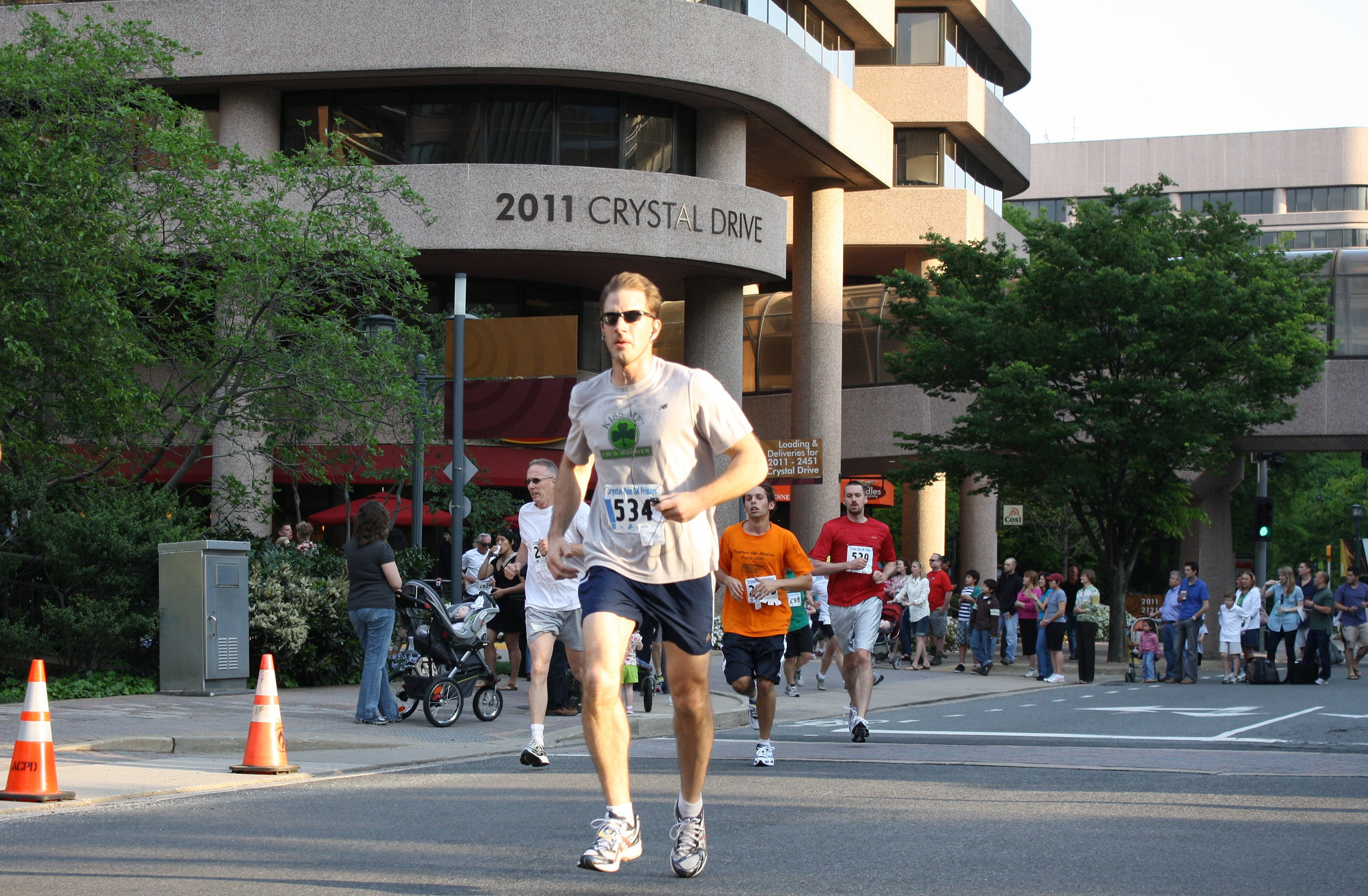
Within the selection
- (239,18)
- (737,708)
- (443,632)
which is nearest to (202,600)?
(443,632)

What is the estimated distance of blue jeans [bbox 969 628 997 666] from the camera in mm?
25312

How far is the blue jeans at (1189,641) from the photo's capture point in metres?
24.7

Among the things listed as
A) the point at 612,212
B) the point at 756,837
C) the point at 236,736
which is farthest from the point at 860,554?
the point at 612,212

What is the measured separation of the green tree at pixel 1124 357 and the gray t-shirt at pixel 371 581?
1707cm

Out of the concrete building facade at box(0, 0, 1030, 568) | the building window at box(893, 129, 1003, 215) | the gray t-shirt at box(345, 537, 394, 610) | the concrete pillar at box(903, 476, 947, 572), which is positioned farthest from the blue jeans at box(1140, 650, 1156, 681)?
the building window at box(893, 129, 1003, 215)

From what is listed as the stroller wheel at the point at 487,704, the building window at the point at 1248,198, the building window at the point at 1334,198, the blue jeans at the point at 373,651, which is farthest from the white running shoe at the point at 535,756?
the building window at the point at 1334,198

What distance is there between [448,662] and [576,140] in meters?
19.7

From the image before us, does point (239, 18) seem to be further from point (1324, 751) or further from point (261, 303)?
point (1324, 751)

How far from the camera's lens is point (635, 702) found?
52.8 ft

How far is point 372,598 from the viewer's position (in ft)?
42.8

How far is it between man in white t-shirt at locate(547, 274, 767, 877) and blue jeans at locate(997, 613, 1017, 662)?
2211 centimetres

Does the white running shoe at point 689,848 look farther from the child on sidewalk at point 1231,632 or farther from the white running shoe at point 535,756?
the child on sidewalk at point 1231,632

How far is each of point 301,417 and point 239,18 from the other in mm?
13571

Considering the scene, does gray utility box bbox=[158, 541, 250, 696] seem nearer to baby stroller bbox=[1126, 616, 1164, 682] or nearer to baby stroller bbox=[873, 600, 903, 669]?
baby stroller bbox=[873, 600, 903, 669]
